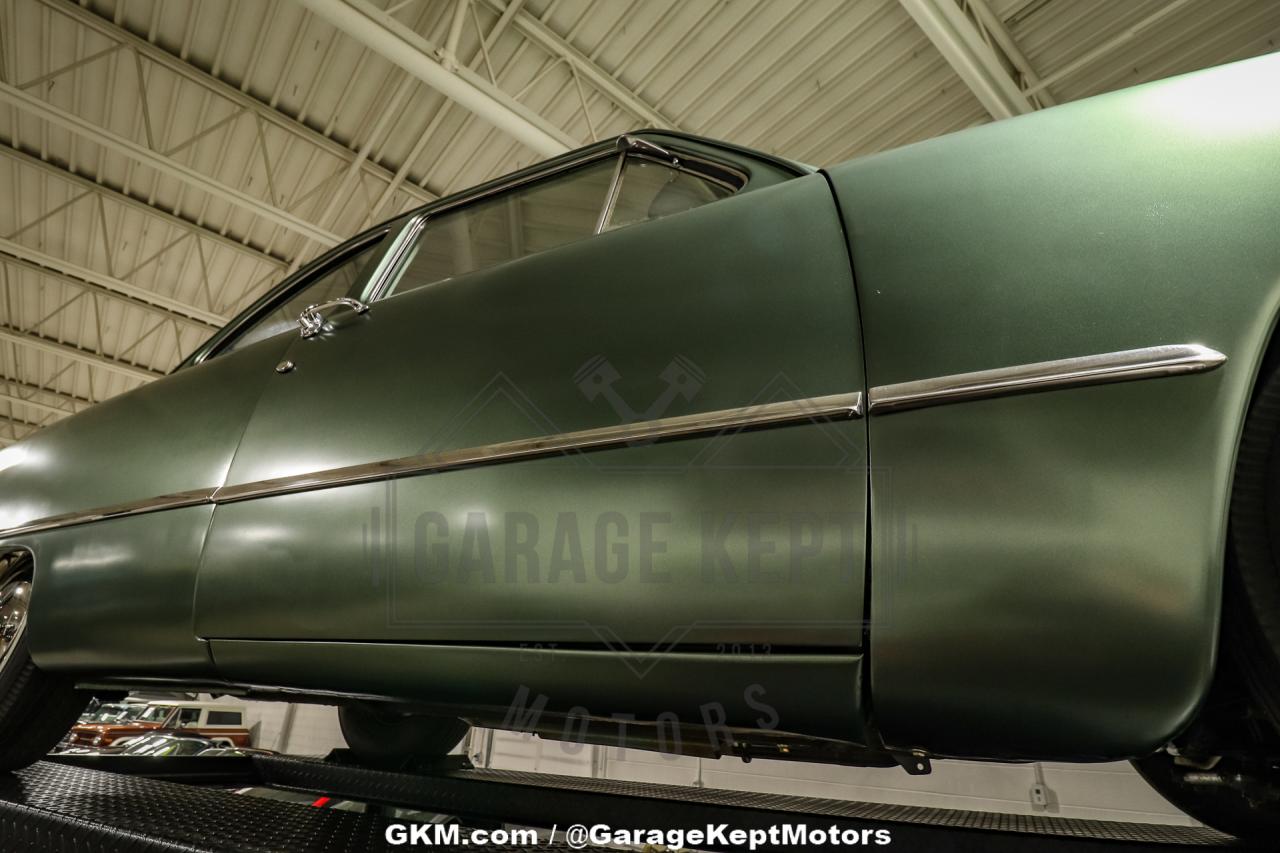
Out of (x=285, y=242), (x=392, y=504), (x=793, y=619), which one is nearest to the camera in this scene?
(x=793, y=619)

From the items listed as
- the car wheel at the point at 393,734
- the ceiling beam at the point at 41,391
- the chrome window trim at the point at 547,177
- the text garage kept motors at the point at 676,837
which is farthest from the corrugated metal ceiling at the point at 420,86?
the ceiling beam at the point at 41,391

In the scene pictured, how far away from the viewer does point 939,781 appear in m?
5.34

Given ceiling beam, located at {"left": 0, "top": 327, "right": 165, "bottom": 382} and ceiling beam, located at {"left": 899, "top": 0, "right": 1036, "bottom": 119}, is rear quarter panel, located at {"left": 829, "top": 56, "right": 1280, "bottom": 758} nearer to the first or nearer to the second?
ceiling beam, located at {"left": 899, "top": 0, "right": 1036, "bottom": 119}

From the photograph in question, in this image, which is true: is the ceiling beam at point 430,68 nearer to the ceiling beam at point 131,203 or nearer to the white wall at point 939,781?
the ceiling beam at point 131,203

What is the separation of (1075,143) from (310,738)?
10.1m

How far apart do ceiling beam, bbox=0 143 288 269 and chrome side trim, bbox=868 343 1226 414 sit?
8.55 meters

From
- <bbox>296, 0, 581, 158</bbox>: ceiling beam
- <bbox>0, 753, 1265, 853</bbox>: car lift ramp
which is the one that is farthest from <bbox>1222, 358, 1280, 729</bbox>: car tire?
<bbox>296, 0, 581, 158</bbox>: ceiling beam

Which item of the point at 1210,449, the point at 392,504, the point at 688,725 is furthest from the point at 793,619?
the point at 392,504

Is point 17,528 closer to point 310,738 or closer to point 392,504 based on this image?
point 392,504

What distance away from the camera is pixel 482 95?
4664mm

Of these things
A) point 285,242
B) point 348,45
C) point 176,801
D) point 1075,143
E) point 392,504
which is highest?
point 348,45

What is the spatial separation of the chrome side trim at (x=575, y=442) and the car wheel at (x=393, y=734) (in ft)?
4.08

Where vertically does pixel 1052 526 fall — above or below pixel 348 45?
below

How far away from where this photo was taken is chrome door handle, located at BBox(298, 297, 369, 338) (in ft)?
4.44
